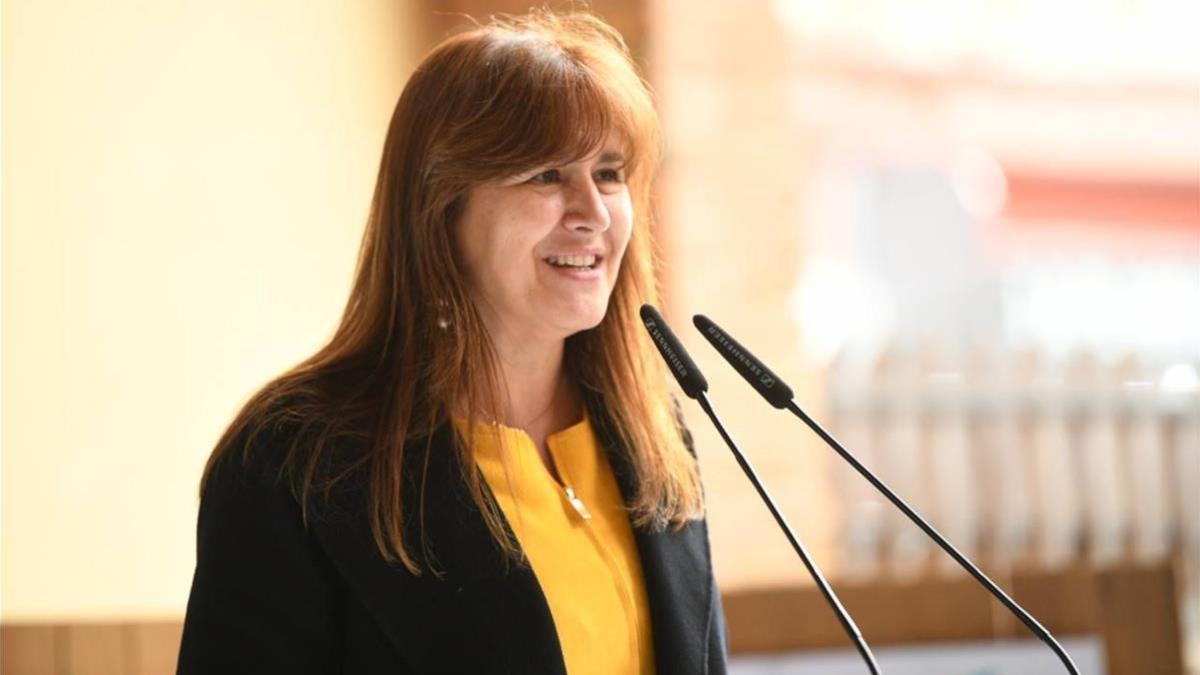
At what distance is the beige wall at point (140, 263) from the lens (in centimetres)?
240

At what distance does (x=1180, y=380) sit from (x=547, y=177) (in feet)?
11.2

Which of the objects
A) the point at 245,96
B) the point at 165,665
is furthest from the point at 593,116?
the point at 245,96

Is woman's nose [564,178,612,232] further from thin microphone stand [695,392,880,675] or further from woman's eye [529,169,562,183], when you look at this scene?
thin microphone stand [695,392,880,675]

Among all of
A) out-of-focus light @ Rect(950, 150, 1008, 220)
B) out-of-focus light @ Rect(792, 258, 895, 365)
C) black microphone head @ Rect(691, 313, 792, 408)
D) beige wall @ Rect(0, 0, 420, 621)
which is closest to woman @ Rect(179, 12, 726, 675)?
black microphone head @ Rect(691, 313, 792, 408)

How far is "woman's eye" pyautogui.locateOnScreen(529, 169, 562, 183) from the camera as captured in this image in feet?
5.32

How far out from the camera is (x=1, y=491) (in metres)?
2.37

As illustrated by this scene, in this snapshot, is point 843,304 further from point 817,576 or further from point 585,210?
point 817,576

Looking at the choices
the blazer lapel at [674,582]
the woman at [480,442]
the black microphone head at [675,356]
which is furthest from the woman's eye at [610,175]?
the blazer lapel at [674,582]

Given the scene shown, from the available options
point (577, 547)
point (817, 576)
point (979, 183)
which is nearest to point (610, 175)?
point (577, 547)

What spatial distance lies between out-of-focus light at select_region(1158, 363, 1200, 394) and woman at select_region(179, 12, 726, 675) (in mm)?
3164

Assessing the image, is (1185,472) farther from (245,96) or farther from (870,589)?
(245,96)

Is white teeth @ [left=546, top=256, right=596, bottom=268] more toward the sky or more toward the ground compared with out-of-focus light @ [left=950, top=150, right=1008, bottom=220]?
more toward the ground

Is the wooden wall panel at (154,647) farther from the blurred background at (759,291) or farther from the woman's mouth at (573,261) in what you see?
the woman's mouth at (573,261)

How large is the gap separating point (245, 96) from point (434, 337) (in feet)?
5.74
